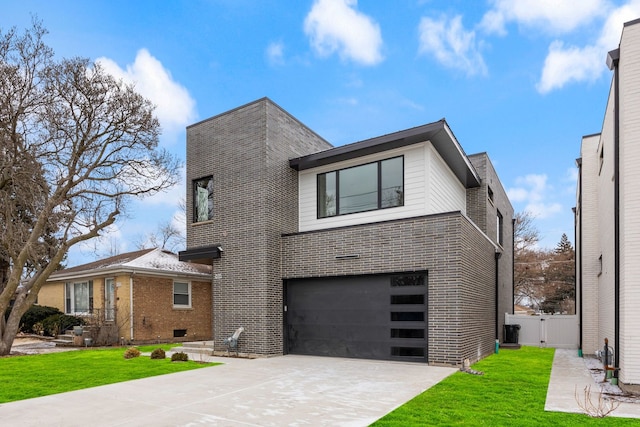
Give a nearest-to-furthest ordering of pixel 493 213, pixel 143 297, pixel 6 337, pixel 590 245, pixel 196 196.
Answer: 1. pixel 6 337
2. pixel 590 245
3. pixel 196 196
4. pixel 143 297
5. pixel 493 213

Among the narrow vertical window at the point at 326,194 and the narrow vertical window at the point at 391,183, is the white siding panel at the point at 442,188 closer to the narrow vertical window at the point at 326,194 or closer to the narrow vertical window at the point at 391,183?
the narrow vertical window at the point at 391,183

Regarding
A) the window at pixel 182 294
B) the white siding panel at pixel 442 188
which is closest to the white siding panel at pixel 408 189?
the white siding panel at pixel 442 188

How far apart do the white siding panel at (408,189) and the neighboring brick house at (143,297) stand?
785 cm

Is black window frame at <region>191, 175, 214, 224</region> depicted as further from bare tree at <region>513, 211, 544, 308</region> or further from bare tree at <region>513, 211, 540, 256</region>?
bare tree at <region>513, 211, 540, 256</region>

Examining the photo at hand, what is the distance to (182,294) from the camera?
18.7 m

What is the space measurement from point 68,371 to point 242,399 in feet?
18.3

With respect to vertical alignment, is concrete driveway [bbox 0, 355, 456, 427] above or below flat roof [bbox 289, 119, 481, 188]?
below

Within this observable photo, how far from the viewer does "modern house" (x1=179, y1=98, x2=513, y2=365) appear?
34.7 ft

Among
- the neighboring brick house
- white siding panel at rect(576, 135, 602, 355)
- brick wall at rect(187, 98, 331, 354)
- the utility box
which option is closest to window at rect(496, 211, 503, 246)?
the utility box

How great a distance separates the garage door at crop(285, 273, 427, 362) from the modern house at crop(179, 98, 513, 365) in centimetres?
3

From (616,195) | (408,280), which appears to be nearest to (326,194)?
(408,280)

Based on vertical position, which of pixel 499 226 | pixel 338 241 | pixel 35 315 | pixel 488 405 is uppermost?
pixel 499 226

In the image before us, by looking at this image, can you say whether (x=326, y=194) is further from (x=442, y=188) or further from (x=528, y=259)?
(x=528, y=259)

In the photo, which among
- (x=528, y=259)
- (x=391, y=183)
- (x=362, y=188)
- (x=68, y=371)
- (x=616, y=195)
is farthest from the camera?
(x=528, y=259)
